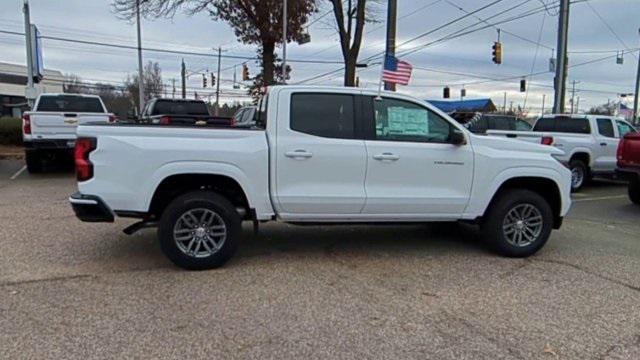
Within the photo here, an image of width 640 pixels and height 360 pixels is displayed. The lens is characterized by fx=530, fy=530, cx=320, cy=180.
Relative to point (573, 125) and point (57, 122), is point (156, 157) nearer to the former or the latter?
point (57, 122)

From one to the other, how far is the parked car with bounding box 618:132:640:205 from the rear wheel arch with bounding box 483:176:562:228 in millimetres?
4371

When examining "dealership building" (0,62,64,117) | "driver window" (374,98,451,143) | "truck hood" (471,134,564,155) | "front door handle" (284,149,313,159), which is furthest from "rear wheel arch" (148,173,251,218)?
"dealership building" (0,62,64,117)

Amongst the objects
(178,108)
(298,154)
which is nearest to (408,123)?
(298,154)

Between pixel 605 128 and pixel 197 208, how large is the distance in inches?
456

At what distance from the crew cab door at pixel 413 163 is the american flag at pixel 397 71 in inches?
169

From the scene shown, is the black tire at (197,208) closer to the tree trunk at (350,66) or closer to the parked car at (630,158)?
the parked car at (630,158)

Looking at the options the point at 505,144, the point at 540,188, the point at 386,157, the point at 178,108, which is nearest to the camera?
the point at 386,157

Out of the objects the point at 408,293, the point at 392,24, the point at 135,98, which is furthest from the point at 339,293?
the point at 135,98

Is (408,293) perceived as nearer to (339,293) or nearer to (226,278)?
(339,293)

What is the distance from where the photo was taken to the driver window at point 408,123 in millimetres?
5832

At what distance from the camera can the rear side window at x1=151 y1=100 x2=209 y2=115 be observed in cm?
1647

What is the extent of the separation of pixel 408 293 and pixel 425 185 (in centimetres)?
145

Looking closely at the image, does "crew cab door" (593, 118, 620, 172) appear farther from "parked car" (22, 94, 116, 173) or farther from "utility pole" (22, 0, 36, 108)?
"utility pole" (22, 0, 36, 108)

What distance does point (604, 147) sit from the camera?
1296cm
